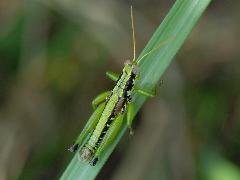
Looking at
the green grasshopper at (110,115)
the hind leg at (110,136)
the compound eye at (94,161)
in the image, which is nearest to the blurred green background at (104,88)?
the green grasshopper at (110,115)

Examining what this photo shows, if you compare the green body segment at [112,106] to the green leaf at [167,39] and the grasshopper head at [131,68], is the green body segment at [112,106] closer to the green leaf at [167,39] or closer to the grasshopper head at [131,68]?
the grasshopper head at [131,68]

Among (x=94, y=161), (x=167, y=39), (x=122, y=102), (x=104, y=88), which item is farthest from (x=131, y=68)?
(x=104, y=88)

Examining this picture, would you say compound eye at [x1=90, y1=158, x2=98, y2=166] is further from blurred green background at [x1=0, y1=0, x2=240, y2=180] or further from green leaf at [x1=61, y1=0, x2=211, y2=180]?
blurred green background at [x1=0, y1=0, x2=240, y2=180]

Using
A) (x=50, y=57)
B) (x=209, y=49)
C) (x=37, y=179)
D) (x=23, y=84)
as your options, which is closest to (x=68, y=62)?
(x=50, y=57)

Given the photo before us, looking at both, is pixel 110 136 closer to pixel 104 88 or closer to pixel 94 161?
pixel 94 161

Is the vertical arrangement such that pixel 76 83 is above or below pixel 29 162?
above

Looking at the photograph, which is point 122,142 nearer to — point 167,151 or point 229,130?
point 167,151
